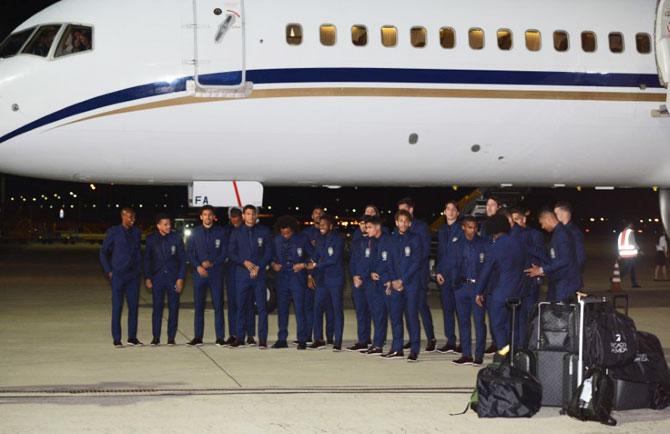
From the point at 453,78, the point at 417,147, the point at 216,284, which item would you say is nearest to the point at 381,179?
the point at 417,147

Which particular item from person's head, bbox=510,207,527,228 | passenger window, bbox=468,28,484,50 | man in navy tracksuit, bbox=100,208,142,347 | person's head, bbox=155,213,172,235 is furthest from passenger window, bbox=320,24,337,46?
man in navy tracksuit, bbox=100,208,142,347

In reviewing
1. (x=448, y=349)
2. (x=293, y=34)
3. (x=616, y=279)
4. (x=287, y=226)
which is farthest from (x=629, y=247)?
(x=287, y=226)

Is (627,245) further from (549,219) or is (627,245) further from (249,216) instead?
(249,216)

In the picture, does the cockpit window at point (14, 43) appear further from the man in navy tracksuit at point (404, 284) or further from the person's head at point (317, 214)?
the man in navy tracksuit at point (404, 284)

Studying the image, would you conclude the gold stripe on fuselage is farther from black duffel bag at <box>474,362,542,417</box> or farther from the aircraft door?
black duffel bag at <box>474,362,542,417</box>

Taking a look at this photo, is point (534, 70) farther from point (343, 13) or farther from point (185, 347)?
point (185, 347)

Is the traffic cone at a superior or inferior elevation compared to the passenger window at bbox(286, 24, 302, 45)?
inferior

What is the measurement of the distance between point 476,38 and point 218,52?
3718 millimetres

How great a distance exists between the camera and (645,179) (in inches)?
684

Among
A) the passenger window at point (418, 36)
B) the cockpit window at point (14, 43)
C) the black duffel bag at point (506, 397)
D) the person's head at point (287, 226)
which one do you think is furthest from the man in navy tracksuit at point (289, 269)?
the black duffel bag at point (506, 397)

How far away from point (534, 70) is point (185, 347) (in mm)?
6405

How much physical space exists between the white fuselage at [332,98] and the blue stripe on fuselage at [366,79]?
0.06 ft

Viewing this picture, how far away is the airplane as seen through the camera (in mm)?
14547

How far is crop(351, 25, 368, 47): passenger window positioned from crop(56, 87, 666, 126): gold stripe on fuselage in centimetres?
64
